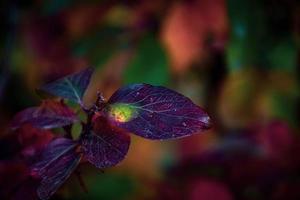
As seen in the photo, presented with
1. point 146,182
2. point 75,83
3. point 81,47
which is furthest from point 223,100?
point 75,83

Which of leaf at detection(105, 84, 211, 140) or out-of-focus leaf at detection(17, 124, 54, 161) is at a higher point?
leaf at detection(105, 84, 211, 140)

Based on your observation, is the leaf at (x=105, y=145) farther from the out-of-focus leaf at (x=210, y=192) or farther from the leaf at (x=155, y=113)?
the out-of-focus leaf at (x=210, y=192)

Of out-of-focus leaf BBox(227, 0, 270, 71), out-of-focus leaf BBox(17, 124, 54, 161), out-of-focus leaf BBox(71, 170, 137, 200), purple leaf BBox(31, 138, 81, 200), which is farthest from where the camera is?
out-of-focus leaf BBox(71, 170, 137, 200)

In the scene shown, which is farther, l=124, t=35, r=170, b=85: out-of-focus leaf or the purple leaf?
l=124, t=35, r=170, b=85: out-of-focus leaf

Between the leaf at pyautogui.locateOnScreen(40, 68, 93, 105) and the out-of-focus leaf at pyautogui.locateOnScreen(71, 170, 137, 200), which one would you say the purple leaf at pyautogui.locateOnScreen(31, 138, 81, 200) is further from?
the out-of-focus leaf at pyautogui.locateOnScreen(71, 170, 137, 200)

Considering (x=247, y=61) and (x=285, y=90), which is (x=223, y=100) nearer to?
(x=285, y=90)

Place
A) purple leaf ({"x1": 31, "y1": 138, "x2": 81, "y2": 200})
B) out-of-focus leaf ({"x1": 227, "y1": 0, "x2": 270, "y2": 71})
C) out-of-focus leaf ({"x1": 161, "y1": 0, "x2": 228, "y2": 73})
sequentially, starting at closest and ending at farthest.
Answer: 1. purple leaf ({"x1": 31, "y1": 138, "x2": 81, "y2": 200})
2. out-of-focus leaf ({"x1": 227, "y1": 0, "x2": 270, "y2": 71})
3. out-of-focus leaf ({"x1": 161, "y1": 0, "x2": 228, "y2": 73})

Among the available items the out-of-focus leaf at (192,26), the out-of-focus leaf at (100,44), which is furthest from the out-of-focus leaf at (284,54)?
the out-of-focus leaf at (100,44)

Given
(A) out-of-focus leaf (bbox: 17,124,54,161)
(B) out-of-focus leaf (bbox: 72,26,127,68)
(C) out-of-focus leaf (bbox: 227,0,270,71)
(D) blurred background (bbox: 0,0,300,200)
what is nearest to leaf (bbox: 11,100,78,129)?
(A) out-of-focus leaf (bbox: 17,124,54,161)
